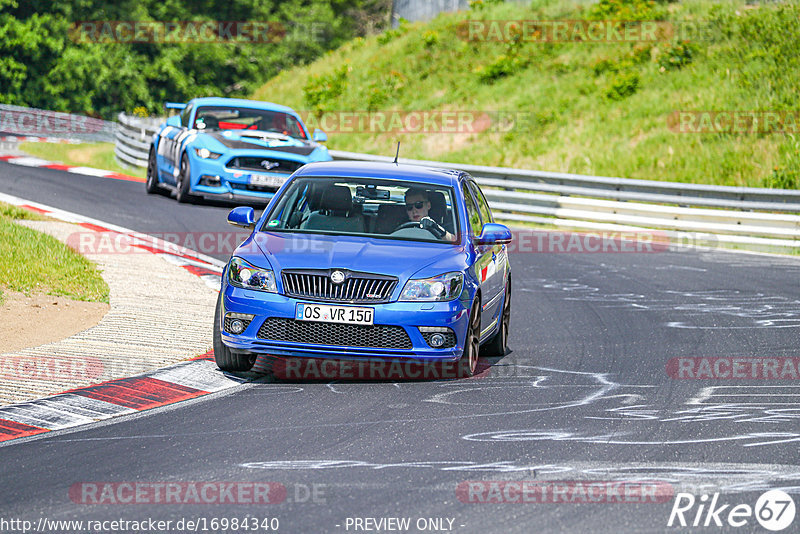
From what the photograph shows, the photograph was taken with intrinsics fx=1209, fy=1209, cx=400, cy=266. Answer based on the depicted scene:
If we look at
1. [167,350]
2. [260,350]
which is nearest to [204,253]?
[167,350]

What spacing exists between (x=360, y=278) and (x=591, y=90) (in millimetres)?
27872

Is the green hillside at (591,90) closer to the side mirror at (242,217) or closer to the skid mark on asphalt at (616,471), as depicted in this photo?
the side mirror at (242,217)

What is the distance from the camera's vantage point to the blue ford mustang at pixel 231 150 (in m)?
17.8

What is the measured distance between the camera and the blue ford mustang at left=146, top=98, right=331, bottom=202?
1783cm

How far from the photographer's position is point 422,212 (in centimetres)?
934

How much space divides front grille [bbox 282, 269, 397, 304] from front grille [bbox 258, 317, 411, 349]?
181mm

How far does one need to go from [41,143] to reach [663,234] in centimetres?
2041

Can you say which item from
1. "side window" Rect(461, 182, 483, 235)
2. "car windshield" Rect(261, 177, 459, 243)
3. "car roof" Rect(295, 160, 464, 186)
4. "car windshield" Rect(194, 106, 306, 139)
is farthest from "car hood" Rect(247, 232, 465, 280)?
"car windshield" Rect(194, 106, 306, 139)

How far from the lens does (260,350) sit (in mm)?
8211

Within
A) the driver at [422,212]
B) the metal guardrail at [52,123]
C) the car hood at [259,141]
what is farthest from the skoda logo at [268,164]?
the metal guardrail at [52,123]

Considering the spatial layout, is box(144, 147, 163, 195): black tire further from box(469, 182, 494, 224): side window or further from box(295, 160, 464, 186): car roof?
box(295, 160, 464, 186): car roof

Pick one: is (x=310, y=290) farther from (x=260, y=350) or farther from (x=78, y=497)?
(x=78, y=497)

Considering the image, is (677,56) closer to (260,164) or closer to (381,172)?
(260,164)

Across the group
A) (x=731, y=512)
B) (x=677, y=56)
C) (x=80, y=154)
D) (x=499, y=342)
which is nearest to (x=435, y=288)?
(x=499, y=342)
